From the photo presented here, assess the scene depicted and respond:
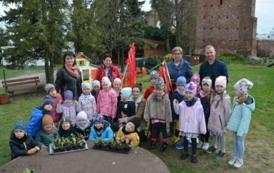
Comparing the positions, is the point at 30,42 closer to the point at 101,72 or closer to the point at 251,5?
the point at 101,72

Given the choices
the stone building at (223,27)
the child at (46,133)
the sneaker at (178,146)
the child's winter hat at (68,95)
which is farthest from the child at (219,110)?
the stone building at (223,27)

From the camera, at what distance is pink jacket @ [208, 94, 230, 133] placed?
4.16 m

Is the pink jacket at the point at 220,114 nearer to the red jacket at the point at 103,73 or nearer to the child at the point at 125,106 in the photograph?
the child at the point at 125,106

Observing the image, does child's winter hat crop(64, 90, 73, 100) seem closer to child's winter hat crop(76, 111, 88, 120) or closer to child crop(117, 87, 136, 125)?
child's winter hat crop(76, 111, 88, 120)

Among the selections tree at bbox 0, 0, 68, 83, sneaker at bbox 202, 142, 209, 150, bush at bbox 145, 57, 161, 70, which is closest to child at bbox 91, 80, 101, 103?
sneaker at bbox 202, 142, 209, 150

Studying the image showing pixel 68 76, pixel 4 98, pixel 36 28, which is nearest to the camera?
pixel 68 76

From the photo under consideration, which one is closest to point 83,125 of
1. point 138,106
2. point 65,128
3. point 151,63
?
point 65,128

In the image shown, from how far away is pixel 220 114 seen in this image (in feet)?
13.8

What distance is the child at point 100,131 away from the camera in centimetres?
418

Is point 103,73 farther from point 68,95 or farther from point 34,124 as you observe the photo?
point 34,124

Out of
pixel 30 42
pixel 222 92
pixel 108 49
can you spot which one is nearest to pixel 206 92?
pixel 222 92

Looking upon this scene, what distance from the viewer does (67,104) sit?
4.57 m

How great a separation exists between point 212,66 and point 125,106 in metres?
2.09

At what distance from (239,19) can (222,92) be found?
1297 inches
